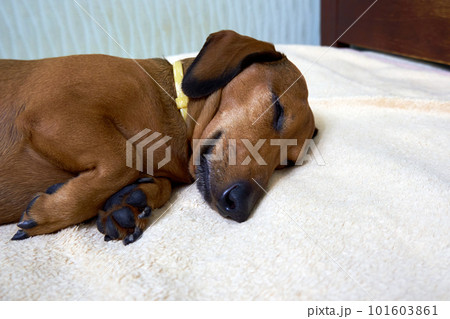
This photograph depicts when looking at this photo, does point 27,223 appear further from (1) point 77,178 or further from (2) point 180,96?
(2) point 180,96

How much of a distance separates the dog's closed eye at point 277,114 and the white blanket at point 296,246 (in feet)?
0.86

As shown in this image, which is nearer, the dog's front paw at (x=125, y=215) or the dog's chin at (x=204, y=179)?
the dog's front paw at (x=125, y=215)

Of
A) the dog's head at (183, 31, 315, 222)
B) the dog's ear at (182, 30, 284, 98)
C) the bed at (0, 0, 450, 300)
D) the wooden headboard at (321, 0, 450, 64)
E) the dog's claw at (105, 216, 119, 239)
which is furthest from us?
the wooden headboard at (321, 0, 450, 64)

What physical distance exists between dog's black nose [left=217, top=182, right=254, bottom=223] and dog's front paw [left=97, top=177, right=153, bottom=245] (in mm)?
286

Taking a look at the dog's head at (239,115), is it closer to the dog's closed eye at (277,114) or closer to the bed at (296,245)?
the dog's closed eye at (277,114)

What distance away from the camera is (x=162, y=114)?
1647 mm

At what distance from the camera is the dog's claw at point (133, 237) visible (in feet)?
4.46

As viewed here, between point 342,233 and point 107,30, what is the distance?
273 cm

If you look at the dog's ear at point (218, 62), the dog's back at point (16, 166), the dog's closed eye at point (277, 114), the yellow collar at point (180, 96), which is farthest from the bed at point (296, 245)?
the dog's ear at point (218, 62)

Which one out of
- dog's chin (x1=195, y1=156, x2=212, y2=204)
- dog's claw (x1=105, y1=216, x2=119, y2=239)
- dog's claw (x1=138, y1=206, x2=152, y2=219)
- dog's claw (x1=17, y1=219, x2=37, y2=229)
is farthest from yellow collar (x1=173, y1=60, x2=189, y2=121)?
dog's claw (x1=17, y1=219, x2=37, y2=229)

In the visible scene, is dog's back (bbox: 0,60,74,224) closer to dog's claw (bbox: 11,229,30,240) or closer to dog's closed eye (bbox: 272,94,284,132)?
dog's claw (bbox: 11,229,30,240)

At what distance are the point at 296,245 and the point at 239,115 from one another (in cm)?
63

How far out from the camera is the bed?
1080 mm

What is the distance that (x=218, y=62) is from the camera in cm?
165
